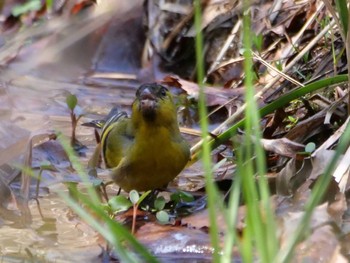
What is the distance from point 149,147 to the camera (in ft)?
13.8

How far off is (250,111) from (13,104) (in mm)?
4130

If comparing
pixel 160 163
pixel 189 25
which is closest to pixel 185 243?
pixel 160 163

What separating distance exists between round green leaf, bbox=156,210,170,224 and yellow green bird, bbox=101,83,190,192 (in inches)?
14.8

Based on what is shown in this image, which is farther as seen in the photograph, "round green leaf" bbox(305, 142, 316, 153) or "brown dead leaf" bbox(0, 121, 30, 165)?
"brown dead leaf" bbox(0, 121, 30, 165)

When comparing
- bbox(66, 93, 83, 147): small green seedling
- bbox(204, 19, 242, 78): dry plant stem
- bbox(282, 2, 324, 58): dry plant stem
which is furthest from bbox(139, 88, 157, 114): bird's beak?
bbox(204, 19, 242, 78): dry plant stem

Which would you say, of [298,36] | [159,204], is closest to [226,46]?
[298,36]

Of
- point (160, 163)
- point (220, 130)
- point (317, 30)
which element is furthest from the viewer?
point (317, 30)

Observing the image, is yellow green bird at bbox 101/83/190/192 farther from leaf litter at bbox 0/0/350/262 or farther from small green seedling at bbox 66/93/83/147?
small green seedling at bbox 66/93/83/147

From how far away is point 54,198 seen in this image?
4.32m

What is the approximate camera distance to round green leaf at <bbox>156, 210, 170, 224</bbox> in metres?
3.74

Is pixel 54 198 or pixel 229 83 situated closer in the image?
pixel 54 198

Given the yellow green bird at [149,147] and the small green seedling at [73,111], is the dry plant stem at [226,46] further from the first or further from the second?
the yellow green bird at [149,147]

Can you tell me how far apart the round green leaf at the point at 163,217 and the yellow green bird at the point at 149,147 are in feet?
1.23

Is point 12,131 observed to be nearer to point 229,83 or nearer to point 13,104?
point 13,104
